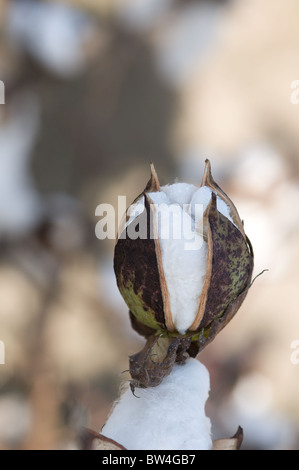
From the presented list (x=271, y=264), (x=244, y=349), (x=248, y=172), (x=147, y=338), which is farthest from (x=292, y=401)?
(x=147, y=338)

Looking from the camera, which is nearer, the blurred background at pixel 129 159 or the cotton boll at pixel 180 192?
the cotton boll at pixel 180 192

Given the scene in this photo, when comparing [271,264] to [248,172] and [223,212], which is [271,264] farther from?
[223,212]

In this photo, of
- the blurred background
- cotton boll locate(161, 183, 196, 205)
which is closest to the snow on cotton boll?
cotton boll locate(161, 183, 196, 205)

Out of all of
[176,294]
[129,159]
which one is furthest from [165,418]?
[129,159]

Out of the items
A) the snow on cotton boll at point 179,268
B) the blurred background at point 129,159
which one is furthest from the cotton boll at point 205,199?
the blurred background at point 129,159

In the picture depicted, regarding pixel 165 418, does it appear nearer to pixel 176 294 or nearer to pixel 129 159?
pixel 176 294

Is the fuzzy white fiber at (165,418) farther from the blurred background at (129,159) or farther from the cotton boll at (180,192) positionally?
the blurred background at (129,159)

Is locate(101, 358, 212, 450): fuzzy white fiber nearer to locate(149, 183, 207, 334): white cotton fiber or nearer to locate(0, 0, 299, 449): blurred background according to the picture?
locate(149, 183, 207, 334): white cotton fiber
